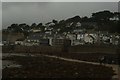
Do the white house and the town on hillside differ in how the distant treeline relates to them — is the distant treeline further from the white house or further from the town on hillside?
the white house

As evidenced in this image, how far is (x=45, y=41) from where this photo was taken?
4884cm

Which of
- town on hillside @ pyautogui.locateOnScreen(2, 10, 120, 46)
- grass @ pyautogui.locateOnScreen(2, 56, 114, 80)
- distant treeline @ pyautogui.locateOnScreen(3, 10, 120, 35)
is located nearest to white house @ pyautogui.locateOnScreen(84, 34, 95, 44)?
town on hillside @ pyautogui.locateOnScreen(2, 10, 120, 46)

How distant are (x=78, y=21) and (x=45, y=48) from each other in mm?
32106

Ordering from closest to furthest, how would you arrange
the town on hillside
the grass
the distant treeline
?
the grass → the town on hillside → the distant treeline

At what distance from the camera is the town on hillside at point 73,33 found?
47531 millimetres

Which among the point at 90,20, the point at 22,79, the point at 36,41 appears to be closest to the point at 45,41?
the point at 36,41

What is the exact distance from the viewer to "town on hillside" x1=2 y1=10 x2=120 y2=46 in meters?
47.5

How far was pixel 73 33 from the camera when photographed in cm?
5609

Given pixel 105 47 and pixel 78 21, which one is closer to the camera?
pixel 105 47

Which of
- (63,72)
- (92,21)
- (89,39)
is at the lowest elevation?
(63,72)

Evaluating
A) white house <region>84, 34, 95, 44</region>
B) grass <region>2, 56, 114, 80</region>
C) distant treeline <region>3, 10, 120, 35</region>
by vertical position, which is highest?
distant treeline <region>3, 10, 120, 35</region>

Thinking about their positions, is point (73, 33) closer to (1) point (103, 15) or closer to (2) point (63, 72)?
(1) point (103, 15)

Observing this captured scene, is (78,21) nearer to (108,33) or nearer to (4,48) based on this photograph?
(108,33)

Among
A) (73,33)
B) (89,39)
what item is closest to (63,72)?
(89,39)
